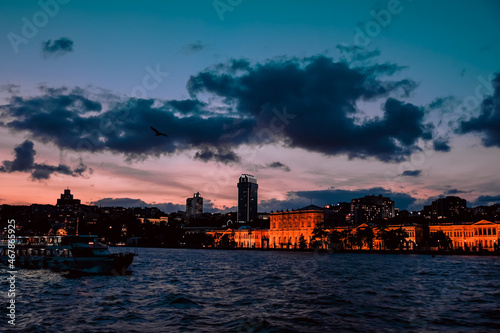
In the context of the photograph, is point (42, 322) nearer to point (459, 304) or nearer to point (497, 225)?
point (459, 304)

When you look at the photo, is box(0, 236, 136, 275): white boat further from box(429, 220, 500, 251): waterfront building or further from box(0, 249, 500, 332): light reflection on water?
box(429, 220, 500, 251): waterfront building

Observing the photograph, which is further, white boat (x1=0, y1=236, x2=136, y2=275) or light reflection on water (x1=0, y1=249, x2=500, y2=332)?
white boat (x1=0, y1=236, x2=136, y2=275)

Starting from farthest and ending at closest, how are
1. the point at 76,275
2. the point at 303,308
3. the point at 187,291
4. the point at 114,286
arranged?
the point at 76,275 → the point at 114,286 → the point at 187,291 → the point at 303,308

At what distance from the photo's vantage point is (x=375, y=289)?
43688 mm

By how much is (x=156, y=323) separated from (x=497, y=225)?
174 meters

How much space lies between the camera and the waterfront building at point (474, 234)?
17150 centimetres

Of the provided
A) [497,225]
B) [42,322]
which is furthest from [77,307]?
[497,225]

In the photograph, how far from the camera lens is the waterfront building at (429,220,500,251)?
17150cm

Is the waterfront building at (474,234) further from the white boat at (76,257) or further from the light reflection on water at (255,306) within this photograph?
the white boat at (76,257)

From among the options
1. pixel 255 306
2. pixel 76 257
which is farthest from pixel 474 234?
pixel 255 306

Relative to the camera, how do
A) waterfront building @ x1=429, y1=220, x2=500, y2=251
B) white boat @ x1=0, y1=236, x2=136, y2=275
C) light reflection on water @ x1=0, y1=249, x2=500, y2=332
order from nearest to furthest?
light reflection on water @ x1=0, y1=249, x2=500, y2=332 < white boat @ x1=0, y1=236, x2=136, y2=275 < waterfront building @ x1=429, y1=220, x2=500, y2=251

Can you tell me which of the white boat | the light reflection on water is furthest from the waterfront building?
the white boat

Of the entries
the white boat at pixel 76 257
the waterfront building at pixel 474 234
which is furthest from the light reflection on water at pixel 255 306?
the waterfront building at pixel 474 234

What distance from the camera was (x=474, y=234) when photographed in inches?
7032
